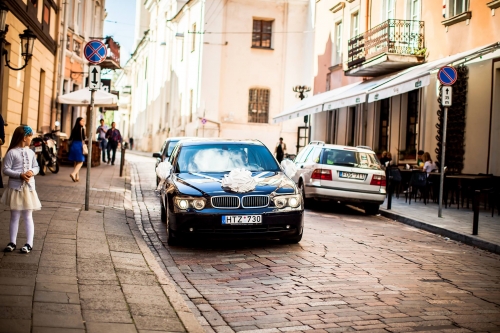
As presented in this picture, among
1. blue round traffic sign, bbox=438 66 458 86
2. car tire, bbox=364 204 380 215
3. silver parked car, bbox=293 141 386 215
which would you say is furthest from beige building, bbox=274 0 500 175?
car tire, bbox=364 204 380 215

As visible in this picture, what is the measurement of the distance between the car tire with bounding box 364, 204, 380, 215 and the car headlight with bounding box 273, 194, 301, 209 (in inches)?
265

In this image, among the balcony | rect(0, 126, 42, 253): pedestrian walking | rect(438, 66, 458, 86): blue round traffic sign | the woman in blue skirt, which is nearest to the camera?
rect(0, 126, 42, 253): pedestrian walking

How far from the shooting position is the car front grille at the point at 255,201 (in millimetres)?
8953

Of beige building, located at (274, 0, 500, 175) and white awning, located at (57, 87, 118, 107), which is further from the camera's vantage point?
white awning, located at (57, 87, 118, 107)

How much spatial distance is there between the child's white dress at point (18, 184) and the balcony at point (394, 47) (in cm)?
1701

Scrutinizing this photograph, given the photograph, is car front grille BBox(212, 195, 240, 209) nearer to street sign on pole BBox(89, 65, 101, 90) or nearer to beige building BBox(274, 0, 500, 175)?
street sign on pole BBox(89, 65, 101, 90)

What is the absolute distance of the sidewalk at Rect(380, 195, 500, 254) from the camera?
11087 millimetres

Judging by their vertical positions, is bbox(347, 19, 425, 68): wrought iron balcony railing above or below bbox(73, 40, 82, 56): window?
below

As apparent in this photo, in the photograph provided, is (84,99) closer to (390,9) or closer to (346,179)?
(390,9)

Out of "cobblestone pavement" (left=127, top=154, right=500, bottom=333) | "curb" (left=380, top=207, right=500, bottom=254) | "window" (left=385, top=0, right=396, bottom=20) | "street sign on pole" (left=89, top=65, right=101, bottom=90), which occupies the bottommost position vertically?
"cobblestone pavement" (left=127, top=154, right=500, bottom=333)

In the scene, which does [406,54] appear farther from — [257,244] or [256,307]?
[256,307]

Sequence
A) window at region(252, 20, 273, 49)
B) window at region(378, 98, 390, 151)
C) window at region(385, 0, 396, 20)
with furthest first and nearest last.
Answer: window at region(252, 20, 273, 49) → window at region(378, 98, 390, 151) → window at region(385, 0, 396, 20)


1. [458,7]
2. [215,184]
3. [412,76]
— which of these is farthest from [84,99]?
[215,184]

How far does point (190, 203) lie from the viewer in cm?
889
